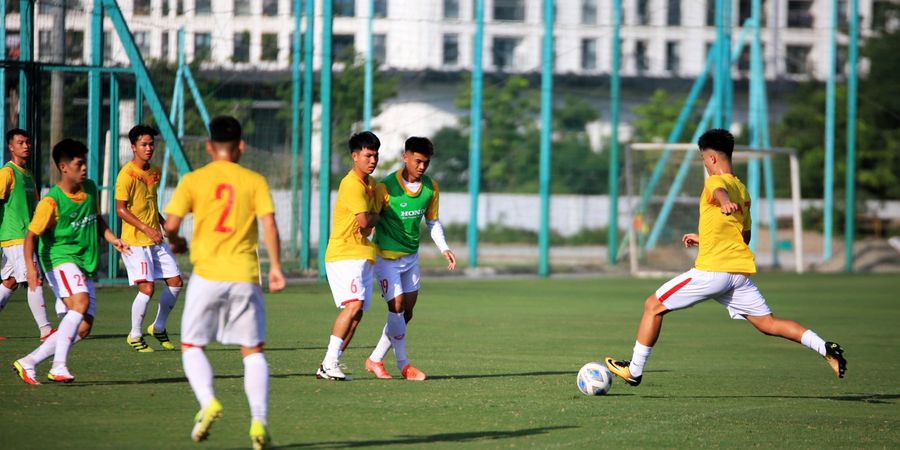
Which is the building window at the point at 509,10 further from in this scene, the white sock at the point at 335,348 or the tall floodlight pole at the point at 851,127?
the white sock at the point at 335,348

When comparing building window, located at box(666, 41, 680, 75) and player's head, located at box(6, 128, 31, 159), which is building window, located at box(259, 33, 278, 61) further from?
building window, located at box(666, 41, 680, 75)

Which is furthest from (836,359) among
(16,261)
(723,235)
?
(16,261)

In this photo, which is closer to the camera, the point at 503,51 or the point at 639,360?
the point at 639,360

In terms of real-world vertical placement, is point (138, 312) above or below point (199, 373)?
below

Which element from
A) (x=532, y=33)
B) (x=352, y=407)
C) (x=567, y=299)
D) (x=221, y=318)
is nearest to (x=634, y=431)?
(x=352, y=407)

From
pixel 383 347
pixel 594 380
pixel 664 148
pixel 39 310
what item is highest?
pixel 664 148

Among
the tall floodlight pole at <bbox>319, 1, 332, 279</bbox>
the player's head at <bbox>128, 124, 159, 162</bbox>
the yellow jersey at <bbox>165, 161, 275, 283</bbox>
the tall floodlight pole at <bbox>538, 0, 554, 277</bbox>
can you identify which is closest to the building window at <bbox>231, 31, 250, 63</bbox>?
the tall floodlight pole at <bbox>319, 1, 332, 279</bbox>

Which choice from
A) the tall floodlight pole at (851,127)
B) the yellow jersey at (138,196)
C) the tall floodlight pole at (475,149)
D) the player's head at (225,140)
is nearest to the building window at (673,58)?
the tall floodlight pole at (851,127)

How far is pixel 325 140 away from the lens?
77.6ft

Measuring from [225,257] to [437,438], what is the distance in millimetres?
1747

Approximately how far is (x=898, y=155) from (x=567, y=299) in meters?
37.7

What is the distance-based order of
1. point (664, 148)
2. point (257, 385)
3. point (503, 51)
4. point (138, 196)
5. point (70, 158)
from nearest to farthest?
1. point (257, 385)
2. point (70, 158)
3. point (138, 196)
4. point (664, 148)
5. point (503, 51)

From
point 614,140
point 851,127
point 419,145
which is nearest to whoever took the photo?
point 419,145

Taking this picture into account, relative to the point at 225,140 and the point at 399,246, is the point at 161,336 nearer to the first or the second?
the point at 399,246
